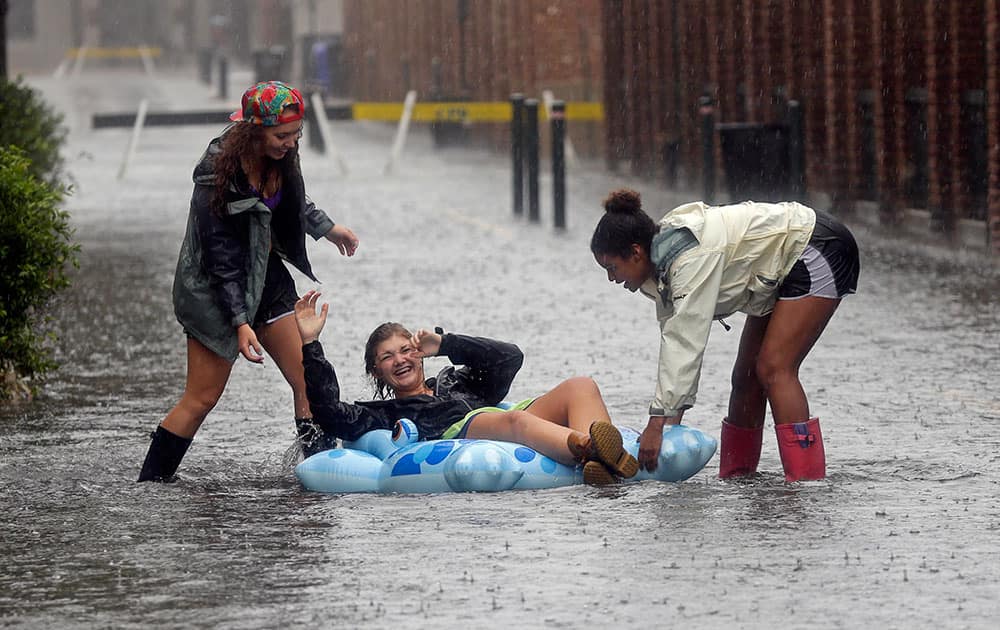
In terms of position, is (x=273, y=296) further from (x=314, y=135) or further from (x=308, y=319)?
(x=314, y=135)

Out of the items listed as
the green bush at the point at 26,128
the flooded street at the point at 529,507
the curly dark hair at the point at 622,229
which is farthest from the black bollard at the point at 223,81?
the curly dark hair at the point at 622,229

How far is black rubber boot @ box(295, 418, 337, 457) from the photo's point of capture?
8.02 meters

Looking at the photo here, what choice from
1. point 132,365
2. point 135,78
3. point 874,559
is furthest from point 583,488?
point 135,78

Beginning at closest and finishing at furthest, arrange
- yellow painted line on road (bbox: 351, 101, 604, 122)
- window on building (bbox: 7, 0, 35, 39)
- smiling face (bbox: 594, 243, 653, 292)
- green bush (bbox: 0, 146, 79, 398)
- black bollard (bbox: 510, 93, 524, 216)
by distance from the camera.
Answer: smiling face (bbox: 594, 243, 653, 292) < green bush (bbox: 0, 146, 79, 398) < black bollard (bbox: 510, 93, 524, 216) < yellow painted line on road (bbox: 351, 101, 604, 122) < window on building (bbox: 7, 0, 35, 39)

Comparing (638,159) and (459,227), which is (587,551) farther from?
(638,159)

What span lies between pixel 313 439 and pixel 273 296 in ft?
1.89

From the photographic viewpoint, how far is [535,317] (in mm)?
13258

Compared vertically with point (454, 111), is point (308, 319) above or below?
below

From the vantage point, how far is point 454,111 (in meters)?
30.2

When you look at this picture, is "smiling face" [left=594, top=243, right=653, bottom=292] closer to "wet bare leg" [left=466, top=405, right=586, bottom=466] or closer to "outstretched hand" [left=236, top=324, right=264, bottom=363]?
"wet bare leg" [left=466, top=405, right=586, bottom=466]

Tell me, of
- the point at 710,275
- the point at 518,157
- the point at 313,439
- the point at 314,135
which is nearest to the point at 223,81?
the point at 314,135

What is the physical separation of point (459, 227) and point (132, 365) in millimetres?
9372

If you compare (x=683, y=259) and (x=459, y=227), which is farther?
(x=459, y=227)

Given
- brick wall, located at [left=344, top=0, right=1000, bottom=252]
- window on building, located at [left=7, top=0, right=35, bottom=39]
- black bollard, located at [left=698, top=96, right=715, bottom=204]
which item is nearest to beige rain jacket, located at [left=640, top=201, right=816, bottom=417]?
brick wall, located at [left=344, top=0, right=1000, bottom=252]
